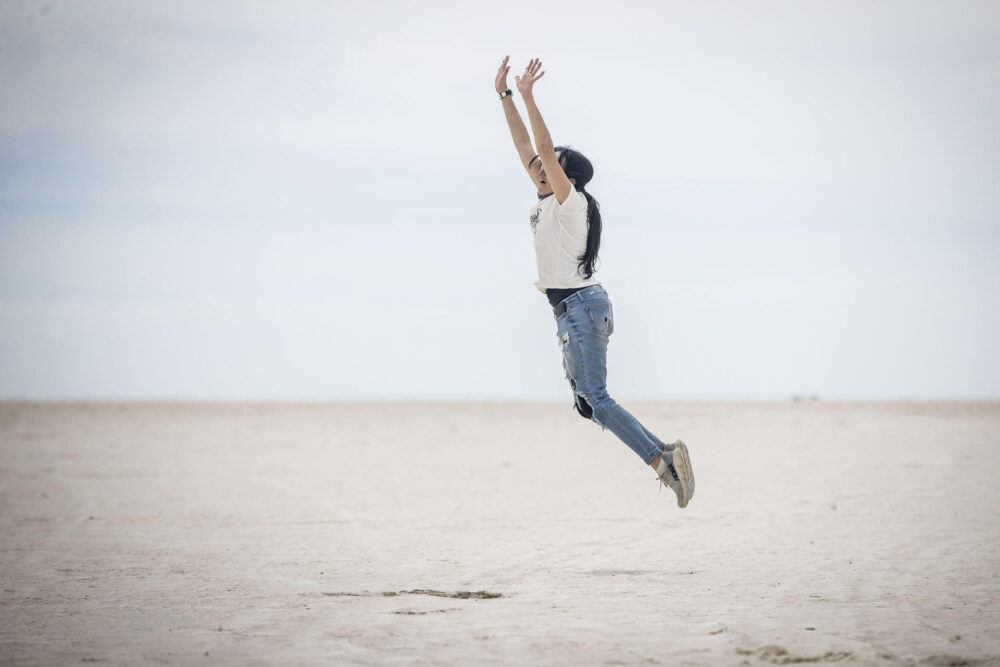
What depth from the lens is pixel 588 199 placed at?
602cm

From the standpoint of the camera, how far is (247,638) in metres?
4.53

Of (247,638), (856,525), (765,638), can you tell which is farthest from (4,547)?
(856,525)

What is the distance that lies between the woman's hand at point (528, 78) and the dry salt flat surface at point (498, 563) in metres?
2.83

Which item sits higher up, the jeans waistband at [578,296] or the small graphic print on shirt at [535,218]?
the small graphic print on shirt at [535,218]

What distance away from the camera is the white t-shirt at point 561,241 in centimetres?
→ 580

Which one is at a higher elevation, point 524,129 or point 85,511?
point 524,129

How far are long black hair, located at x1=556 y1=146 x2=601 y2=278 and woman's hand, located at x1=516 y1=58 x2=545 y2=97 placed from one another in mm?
515

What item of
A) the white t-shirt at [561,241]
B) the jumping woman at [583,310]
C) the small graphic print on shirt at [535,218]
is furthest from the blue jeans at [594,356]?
the small graphic print on shirt at [535,218]

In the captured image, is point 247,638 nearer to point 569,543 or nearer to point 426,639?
point 426,639

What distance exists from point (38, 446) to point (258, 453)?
513 cm

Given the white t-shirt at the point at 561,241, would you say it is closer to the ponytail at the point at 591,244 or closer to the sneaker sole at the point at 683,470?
the ponytail at the point at 591,244

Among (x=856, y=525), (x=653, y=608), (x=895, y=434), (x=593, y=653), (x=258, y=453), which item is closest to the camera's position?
(x=593, y=653)

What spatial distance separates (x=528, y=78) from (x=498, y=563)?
310cm

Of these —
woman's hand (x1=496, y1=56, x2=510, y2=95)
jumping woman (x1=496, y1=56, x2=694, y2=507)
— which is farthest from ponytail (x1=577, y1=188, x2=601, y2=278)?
woman's hand (x1=496, y1=56, x2=510, y2=95)
